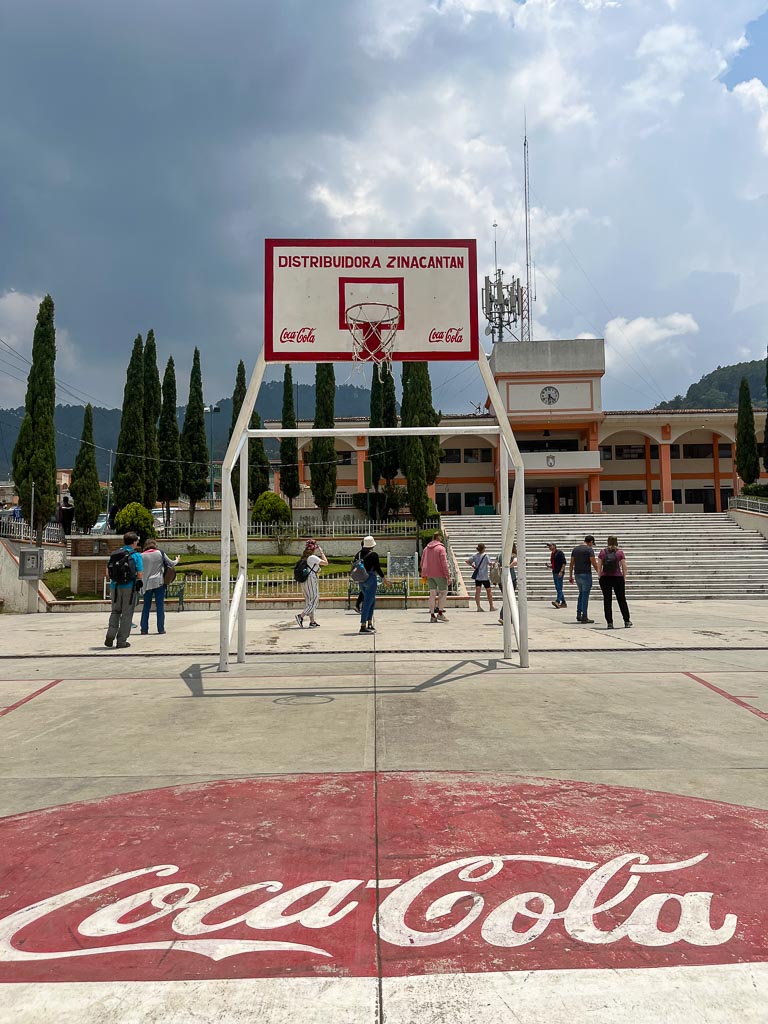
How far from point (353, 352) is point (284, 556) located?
72.0 feet

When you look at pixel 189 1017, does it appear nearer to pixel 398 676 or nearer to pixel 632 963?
pixel 632 963

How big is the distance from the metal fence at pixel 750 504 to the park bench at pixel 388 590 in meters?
20.9

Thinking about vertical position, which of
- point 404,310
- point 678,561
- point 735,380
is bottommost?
point 678,561

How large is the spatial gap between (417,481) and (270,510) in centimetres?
906

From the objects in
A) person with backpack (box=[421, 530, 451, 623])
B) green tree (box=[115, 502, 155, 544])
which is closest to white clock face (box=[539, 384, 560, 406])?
green tree (box=[115, 502, 155, 544])

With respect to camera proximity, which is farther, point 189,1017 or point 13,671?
point 13,671

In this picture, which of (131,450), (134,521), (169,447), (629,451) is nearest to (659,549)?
(629,451)

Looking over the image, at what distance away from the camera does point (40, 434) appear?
27625 millimetres

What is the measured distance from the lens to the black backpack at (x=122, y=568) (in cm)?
1073

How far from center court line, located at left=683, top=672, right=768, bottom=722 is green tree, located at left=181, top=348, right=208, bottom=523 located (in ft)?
118

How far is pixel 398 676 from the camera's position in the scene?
820cm

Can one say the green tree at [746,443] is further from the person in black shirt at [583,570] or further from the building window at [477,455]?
the person in black shirt at [583,570]

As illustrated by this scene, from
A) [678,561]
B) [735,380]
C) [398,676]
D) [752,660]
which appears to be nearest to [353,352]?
[398,676]

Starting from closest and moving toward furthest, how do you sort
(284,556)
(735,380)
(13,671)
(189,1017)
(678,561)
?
(189,1017) < (13,671) < (678,561) < (284,556) < (735,380)
